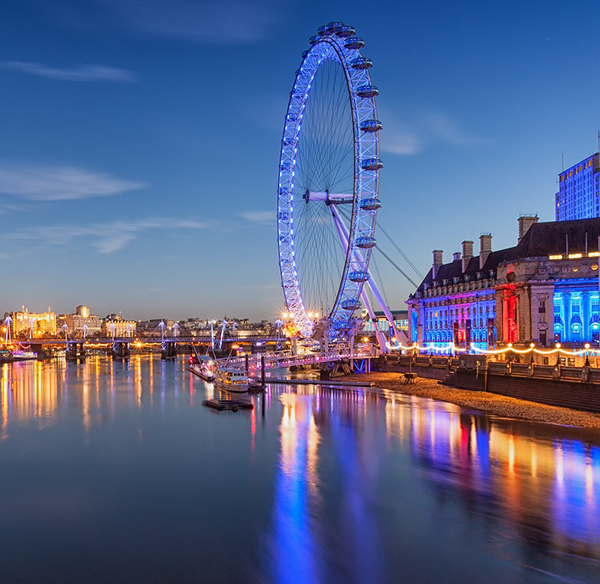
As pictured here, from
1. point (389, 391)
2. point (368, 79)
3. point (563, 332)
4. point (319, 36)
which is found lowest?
point (389, 391)

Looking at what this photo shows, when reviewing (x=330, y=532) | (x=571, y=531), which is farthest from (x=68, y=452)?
(x=571, y=531)

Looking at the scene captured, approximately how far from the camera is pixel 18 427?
133 feet

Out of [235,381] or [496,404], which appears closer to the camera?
[496,404]

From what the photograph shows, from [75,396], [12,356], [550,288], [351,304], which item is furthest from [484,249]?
[12,356]

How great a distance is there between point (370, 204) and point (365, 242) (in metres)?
3.60

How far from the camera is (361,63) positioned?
183 feet

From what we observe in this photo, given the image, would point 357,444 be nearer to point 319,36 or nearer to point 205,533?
point 205,533

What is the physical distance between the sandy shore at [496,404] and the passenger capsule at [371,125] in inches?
908

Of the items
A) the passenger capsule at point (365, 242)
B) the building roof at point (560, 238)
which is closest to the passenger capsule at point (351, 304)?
the passenger capsule at point (365, 242)

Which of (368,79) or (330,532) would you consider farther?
(368,79)

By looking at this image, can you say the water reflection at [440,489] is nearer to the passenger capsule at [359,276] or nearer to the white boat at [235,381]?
the white boat at [235,381]

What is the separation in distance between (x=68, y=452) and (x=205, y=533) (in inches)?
612

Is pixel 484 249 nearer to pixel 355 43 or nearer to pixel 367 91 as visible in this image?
pixel 367 91

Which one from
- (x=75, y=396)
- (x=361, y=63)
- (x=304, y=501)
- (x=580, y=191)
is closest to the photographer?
(x=304, y=501)
